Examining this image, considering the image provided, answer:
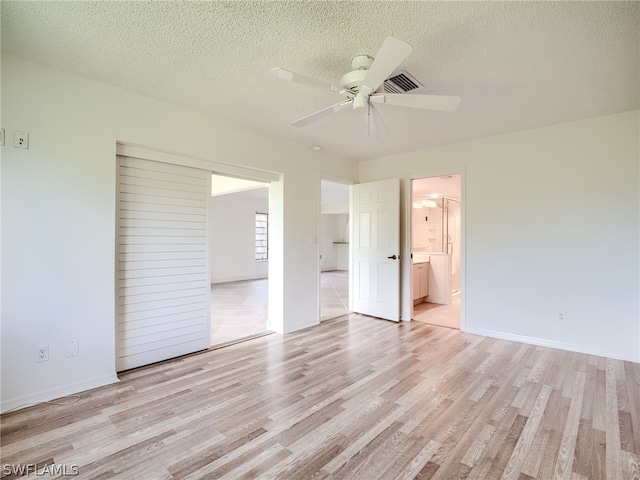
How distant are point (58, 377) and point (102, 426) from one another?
730 millimetres

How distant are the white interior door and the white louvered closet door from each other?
2430 millimetres

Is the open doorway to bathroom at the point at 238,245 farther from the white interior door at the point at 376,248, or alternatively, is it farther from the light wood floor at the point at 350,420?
the light wood floor at the point at 350,420

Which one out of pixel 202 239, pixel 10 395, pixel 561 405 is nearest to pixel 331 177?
pixel 202 239

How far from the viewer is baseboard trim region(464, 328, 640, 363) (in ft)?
10.4

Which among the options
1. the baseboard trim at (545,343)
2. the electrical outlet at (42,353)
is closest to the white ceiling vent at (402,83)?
the baseboard trim at (545,343)

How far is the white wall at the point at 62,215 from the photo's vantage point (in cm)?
221

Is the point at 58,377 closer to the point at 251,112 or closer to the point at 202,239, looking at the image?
the point at 202,239

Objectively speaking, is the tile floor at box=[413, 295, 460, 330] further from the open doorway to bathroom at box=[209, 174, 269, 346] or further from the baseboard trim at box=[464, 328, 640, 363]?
the open doorway to bathroom at box=[209, 174, 269, 346]

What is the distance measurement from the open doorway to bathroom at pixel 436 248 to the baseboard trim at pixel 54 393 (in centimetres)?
385

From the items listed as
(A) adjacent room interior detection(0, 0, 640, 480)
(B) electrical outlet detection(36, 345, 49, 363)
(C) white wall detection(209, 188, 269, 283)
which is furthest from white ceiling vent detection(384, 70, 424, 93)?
(C) white wall detection(209, 188, 269, 283)

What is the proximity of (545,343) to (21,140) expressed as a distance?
514cm

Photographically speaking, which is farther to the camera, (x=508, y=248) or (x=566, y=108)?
(x=508, y=248)

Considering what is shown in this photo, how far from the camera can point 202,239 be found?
3336 mm

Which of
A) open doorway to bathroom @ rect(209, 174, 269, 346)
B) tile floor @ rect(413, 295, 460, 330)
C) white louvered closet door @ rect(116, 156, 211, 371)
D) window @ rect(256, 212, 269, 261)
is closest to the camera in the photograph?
white louvered closet door @ rect(116, 156, 211, 371)
